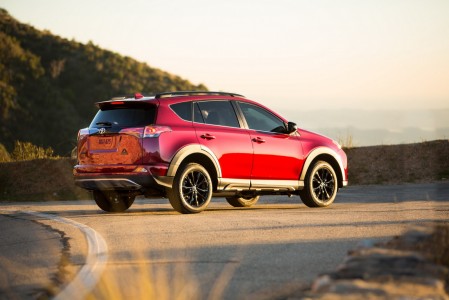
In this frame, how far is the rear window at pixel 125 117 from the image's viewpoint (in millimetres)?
13398

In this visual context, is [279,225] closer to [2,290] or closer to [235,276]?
[235,276]

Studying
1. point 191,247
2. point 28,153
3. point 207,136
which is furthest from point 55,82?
point 191,247

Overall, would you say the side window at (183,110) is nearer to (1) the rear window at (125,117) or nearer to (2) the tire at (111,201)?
(1) the rear window at (125,117)

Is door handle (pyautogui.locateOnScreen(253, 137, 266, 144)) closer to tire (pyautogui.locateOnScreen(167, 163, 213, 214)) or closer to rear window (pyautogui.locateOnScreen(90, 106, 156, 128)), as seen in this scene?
tire (pyautogui.locateOnScreen(167, 163, 213, 214))

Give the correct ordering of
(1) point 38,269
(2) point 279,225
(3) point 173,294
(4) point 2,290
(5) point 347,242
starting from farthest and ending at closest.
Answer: (2) point 279,225 < (5) point 347,242 < (1) point 38,269 < (4) point 2,290 < (3) point 173,294

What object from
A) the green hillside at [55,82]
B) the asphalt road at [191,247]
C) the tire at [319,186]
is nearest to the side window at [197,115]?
the asphalt road at [191,247]

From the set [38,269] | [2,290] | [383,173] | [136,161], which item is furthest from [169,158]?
[383,173]

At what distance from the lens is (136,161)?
43.3 ft

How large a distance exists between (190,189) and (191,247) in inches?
175

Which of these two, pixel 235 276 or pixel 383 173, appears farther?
pixel 383 173

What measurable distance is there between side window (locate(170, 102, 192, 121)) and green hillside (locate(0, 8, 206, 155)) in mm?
24821

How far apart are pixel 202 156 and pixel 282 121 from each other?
2067 millimetres

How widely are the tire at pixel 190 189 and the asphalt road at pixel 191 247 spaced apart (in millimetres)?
199

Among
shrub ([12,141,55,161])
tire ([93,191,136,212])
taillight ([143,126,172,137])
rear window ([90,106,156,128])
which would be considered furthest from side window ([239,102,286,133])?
shrub ([12,141,55,161])
